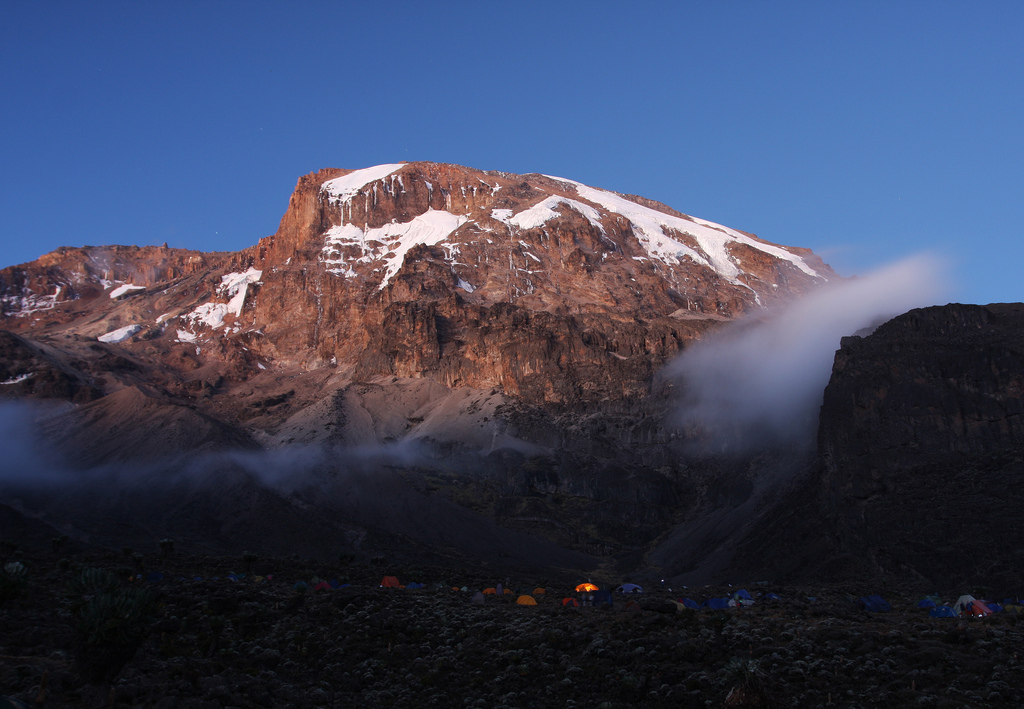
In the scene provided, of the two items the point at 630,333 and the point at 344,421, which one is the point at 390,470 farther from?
the point at 630,333

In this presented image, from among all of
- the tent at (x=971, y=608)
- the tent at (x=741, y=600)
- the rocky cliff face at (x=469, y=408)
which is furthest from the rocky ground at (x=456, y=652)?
the rocky cliff face at (x=469, y=408)

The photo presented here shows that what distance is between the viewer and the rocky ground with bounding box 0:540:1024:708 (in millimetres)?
31891

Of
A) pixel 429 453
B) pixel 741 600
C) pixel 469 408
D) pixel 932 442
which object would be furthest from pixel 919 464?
pixel 469 408

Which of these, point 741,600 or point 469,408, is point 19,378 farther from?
point 741,600

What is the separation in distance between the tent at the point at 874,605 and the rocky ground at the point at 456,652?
984mm

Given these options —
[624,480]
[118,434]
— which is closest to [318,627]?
[624,480]

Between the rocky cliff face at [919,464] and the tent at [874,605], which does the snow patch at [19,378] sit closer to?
the rocky cliff face at [919,464]

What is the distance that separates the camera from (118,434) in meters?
130

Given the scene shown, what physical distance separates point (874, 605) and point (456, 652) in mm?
26988

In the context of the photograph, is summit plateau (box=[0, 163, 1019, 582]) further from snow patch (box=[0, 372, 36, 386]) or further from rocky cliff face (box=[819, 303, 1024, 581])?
rocky cliff face (box=[819, 303, 1024, 581])

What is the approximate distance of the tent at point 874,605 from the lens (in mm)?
51875

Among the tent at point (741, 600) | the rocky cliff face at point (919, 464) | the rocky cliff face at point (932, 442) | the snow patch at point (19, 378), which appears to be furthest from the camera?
the snow patch at point (19, 378)

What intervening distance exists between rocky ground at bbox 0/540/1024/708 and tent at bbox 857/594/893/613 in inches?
38.7

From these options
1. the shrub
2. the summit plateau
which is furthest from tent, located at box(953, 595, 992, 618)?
the shrub
